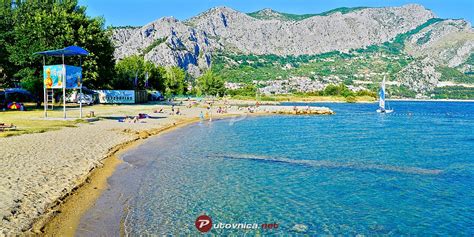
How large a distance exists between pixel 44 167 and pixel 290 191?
10.6 m

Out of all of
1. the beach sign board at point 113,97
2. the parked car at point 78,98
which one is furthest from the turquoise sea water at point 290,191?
the beach sign board at point 113,97

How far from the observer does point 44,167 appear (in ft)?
53.6

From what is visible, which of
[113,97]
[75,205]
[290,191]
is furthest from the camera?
[113,97]

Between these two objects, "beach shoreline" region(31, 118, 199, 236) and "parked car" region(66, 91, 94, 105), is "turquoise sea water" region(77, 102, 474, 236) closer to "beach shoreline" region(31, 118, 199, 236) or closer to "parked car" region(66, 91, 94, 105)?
"beach shoreline" region(31, 118, 199, 236)

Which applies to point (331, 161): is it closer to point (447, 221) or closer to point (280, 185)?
point (280, 185)

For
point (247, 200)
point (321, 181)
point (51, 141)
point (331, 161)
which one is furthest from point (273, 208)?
point (51, 141)

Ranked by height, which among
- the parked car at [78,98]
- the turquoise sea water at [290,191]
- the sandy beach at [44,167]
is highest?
the parked car at [78,98]

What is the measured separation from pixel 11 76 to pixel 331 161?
6133cm

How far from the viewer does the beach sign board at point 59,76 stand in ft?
121

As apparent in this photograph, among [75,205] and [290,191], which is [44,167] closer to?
[75,205]

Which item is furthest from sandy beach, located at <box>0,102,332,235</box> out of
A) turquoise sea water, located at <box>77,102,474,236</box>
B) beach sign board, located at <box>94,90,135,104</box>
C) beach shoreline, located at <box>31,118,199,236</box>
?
beach sign board, located at <box>94,90,135,104</box>

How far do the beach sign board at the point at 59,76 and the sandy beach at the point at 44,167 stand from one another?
792 centimetres

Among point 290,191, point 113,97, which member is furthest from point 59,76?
point 113,97

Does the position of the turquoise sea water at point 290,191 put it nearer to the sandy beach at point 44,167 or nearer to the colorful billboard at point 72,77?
the sandy beach at point 44,167
